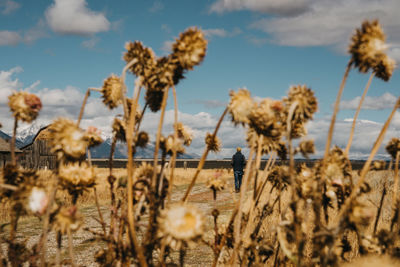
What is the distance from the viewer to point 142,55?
1.31m

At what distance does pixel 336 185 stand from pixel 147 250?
2.59ft

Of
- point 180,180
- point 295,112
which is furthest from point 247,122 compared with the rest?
point 180,180

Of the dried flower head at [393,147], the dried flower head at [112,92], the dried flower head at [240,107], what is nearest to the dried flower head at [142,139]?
the dried flower head at [112,92]

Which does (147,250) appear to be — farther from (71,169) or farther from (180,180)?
(180,180)

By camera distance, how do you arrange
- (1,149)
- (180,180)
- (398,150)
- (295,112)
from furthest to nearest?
(1,149) → (180,180) → (398,150) → (295,112)

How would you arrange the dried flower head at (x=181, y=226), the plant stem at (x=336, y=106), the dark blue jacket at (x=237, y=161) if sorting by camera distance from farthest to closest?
1. the dark blue jacket at (x=237, y=161)
2. the plant stem at (x=336, y=106)
3. the dried flower head at (x=181, y=226)

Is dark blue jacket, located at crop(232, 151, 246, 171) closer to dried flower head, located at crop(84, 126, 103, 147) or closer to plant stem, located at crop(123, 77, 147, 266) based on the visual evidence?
dried flower head, located at crop(84, 126, 103, 147)

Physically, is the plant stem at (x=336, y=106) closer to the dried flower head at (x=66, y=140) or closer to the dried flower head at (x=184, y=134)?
the dried flower head at (x=184, y=134)

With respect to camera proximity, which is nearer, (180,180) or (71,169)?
(71,169)

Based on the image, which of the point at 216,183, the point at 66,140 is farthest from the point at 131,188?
the point at 216,183

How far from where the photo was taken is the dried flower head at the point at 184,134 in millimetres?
1746

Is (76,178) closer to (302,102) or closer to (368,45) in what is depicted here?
(302,102)

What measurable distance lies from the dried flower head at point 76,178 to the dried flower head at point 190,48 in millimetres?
560

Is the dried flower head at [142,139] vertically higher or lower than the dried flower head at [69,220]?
higher
